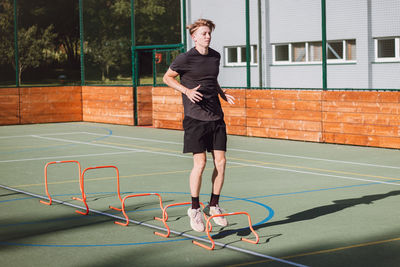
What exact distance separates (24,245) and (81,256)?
774mm

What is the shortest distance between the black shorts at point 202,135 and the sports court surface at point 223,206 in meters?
0.87

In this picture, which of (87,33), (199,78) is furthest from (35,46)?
(199,78)

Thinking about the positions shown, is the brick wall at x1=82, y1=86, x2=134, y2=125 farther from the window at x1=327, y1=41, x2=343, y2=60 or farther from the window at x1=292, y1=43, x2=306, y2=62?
the window at x1=327, y1=41, x2=343, y2=60

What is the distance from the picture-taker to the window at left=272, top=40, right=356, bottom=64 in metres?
25.5

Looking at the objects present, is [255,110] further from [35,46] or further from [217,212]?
[35,46]

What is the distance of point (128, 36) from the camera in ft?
189

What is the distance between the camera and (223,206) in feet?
29.4

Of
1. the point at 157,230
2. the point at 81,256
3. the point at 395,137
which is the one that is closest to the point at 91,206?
the point at 157,230

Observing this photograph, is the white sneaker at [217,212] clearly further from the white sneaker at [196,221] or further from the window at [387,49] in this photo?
the window at [387,49]

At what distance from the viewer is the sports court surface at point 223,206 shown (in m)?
6.51

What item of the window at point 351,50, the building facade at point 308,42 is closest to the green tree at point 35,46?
the building facade at point 308,42

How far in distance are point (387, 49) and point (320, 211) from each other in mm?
16536

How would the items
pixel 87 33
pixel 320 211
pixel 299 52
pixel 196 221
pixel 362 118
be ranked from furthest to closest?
pixel 87 33, pixel 299 52, pixel 362 118, pixel 320 211, pixel 196 221

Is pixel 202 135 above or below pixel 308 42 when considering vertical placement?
below
